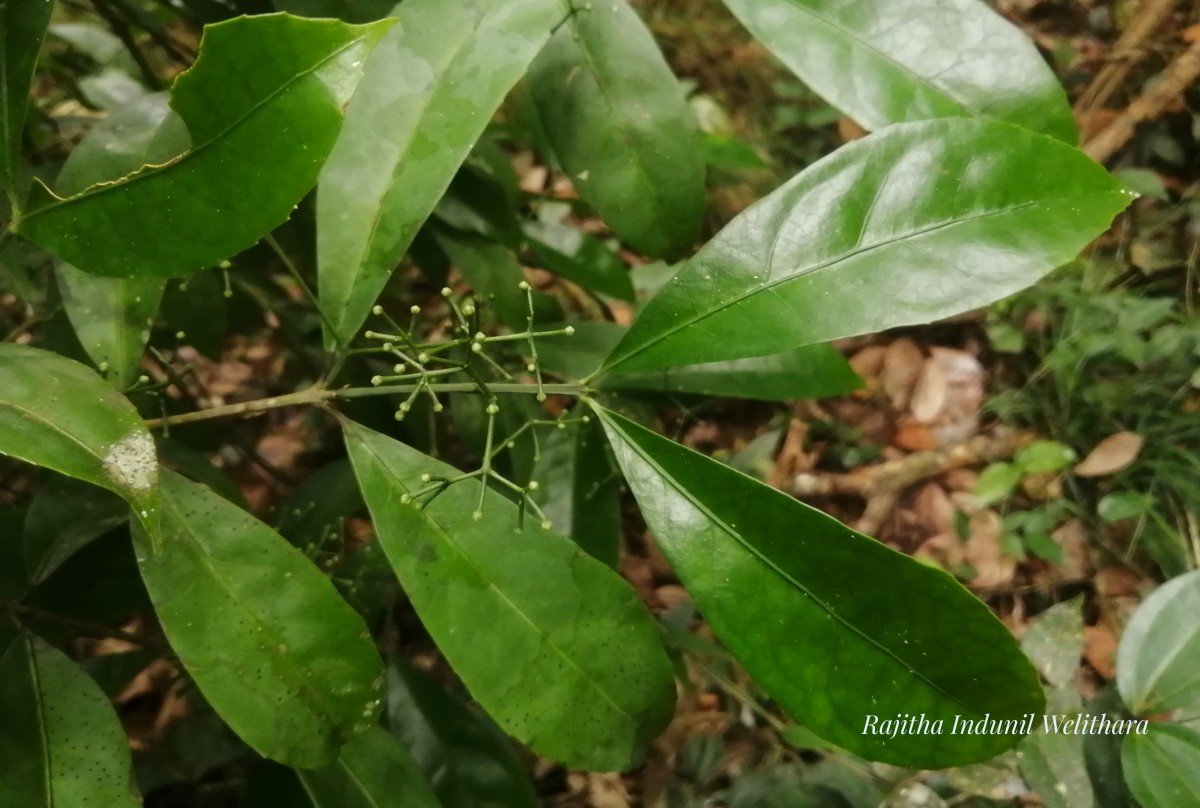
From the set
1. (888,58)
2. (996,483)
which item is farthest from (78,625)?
(996,483)

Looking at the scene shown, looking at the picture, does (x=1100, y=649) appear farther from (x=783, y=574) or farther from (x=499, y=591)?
(x=499, y=591)

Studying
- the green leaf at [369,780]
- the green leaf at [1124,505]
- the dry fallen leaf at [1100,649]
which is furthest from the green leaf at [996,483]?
the green leaf at [369,780]

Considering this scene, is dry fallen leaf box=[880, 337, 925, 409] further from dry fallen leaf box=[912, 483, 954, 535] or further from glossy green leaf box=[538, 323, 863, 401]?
glossy green leaf box=[538, 323, 863, 401]

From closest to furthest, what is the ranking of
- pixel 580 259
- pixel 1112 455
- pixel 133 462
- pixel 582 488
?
pixel 133 462 → pixel 582 488 → pixel 580 259 → pixel 1112 455

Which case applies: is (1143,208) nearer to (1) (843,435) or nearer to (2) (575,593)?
(1) (843,435)

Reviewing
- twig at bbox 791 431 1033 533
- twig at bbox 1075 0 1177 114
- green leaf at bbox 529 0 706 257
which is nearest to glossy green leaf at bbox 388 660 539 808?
green leaf at bbox 529 0 706 257

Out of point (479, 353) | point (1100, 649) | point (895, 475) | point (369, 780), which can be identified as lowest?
point (1100, 649)
